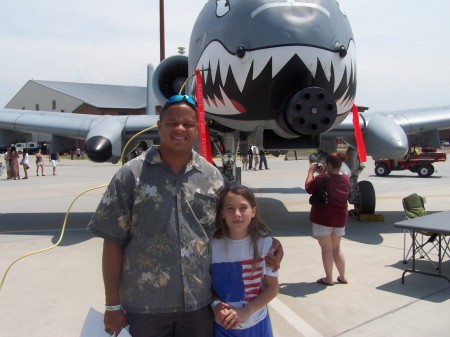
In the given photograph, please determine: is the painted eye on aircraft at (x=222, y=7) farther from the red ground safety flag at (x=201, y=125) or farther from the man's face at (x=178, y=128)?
the man's face at (x=178, y=128)

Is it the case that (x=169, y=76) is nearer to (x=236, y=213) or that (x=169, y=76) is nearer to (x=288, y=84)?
(x=288, y=84)

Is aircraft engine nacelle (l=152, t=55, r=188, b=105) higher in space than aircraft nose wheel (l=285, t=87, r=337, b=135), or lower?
higher

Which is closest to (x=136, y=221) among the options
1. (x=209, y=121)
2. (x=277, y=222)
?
(x=209, y=121)

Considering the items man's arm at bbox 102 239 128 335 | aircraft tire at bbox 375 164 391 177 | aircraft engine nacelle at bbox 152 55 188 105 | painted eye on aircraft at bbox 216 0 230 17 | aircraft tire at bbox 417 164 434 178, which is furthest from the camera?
aircraft tire at bbox 375 164 391 177

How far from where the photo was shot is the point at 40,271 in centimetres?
530

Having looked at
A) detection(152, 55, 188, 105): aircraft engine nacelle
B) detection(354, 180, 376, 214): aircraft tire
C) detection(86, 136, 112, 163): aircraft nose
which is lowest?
detection(354, 180, 376, 214): aircraft tire

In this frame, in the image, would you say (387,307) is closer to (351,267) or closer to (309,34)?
(351,267)

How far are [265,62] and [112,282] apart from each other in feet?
11.3

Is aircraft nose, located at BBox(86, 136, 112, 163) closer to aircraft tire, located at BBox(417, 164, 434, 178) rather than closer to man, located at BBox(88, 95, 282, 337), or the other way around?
man, located at BBox(88, 95, 282, 337)

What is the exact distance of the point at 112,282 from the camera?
2133 millimetres

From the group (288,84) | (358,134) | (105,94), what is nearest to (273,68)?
(288,84)

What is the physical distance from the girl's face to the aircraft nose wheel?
2.67 meters

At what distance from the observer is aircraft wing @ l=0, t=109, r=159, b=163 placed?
7039 mm

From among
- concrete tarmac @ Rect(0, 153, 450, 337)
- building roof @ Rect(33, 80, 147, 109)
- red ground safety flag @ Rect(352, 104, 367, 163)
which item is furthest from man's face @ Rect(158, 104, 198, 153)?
building roof @ Rect(33, 80, 147, 109)
